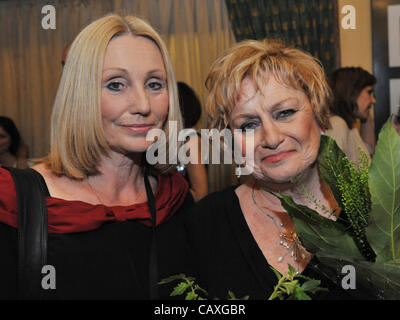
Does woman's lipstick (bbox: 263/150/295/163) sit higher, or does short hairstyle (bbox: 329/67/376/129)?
short hairstyle (bbox: 329/67/376/129)

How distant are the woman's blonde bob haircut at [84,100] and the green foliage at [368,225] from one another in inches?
28.9

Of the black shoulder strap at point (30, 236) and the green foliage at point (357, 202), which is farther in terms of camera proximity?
the black shoulder strap at point (30, 236)

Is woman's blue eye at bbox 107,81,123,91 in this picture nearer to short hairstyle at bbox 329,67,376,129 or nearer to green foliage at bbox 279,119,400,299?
green foliage at bbox 279,119,400,299

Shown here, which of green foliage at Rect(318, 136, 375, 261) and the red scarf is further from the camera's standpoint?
the red scarf

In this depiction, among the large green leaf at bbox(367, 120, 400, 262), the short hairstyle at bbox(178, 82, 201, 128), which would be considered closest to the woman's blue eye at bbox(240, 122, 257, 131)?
the large green leaf at bbox(367, 120, 400, 262)

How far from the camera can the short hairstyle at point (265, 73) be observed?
1312 mm

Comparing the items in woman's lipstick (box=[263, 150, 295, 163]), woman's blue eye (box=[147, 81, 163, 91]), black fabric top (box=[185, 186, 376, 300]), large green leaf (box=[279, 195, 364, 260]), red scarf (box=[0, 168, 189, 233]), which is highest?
woman's blue eye (box=[147, 81, 163, 91])

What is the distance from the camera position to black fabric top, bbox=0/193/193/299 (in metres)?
1.22

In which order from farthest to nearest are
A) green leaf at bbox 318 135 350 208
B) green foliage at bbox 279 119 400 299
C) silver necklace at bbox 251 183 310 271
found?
1. silver necklace at bbox 251 183 310 271
2. green leaf at bbox 318 135 350 208
3. green foliage at bbox 279 119 400 299

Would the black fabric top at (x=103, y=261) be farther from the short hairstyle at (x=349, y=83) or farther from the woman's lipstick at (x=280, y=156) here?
the short hairstyle at (x=349, y=83)

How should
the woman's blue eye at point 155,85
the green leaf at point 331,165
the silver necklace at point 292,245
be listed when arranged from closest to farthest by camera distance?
the green leaf at point 331,165 → the silver necklace at point 292,245 → the woman's blue eye at point 155,85

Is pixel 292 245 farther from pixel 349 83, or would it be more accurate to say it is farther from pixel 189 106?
pixel 349 83

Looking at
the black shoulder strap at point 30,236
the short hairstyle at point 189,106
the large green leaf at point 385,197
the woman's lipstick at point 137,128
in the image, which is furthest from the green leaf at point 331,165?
the short hairstyle at point 189,106

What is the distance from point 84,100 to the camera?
53.3 inches
